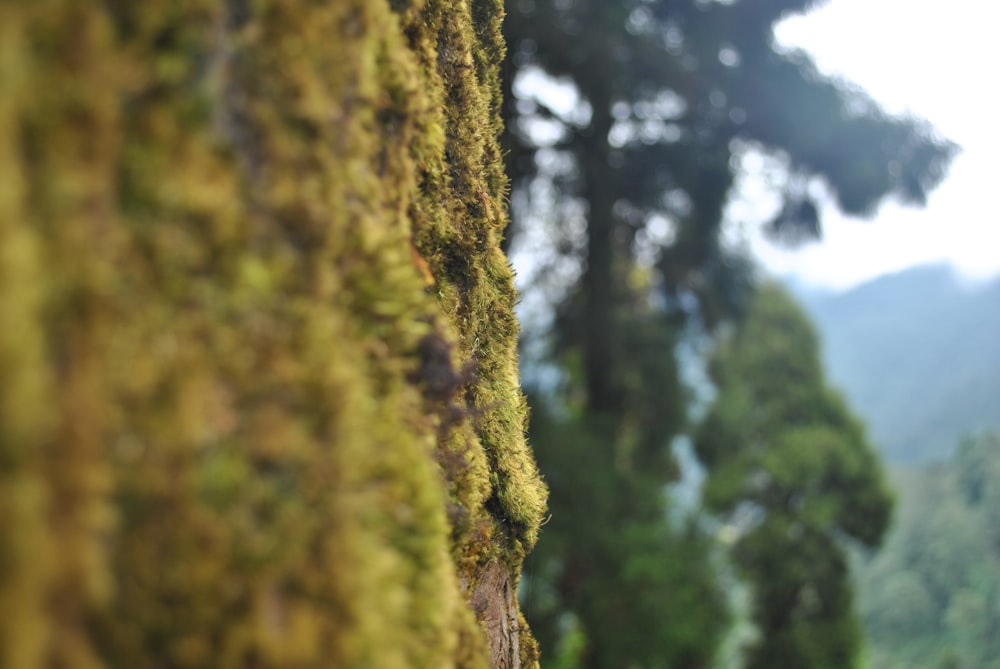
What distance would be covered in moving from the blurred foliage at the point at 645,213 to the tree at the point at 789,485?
0.39m

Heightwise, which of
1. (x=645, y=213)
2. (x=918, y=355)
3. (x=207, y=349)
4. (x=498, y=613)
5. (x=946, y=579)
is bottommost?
(x=207, y=349)

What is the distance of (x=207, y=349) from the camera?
0.73 metres

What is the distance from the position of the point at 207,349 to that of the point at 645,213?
9.62 metres

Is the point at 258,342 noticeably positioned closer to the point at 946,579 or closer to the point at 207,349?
the point at 207,349

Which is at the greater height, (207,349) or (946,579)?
(946,579)

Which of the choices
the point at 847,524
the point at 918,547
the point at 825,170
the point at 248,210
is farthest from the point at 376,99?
the point at 918,547

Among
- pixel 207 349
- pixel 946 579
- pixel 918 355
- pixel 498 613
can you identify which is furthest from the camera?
pixel 918 355

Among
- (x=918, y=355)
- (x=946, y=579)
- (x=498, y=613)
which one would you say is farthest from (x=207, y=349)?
(x=918, y=355)

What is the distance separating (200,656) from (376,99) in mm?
653

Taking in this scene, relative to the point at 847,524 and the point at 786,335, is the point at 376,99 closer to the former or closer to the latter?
the point at 847,524

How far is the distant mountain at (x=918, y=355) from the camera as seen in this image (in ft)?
153

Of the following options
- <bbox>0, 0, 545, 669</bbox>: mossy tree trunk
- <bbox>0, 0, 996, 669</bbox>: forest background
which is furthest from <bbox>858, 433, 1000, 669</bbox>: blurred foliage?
<bbox>0, 0, 545, 669</bbox>: mossy tree trunk

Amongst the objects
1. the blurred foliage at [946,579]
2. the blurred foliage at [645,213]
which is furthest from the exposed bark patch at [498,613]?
the blurred foliage at [946,579]

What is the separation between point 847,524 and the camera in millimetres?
12078
